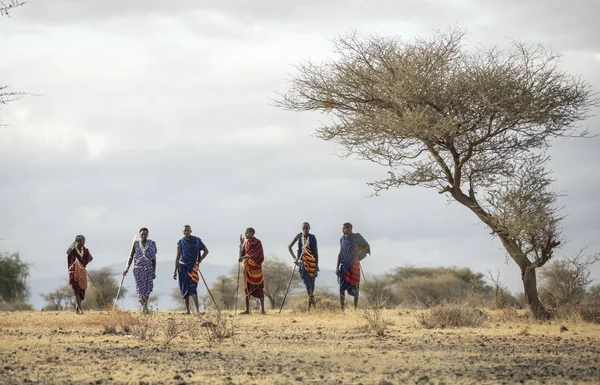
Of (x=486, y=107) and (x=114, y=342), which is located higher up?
(x=486, y=107)

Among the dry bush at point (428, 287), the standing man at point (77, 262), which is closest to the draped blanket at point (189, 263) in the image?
the standing man at point (77, 262)

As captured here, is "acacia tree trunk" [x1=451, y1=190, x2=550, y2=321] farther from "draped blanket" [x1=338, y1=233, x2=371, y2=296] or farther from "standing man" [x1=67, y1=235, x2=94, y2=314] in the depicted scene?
"standing man" [x1=67, y1=235, x2=94, y2=314]

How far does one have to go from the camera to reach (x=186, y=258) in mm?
21672

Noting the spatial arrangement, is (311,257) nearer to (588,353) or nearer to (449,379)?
(588,353)

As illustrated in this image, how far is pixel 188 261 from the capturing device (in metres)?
21.6

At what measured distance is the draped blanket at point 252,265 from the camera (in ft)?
73.3

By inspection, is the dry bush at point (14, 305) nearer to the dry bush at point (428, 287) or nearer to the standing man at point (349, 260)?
the dry bush at point (428, 287)

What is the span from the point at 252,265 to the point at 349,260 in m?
2.35

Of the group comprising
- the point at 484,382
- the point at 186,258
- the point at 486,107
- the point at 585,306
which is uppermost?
the point at 486,107

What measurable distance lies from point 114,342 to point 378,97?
27.2ft

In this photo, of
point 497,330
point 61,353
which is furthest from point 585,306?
point 61,353

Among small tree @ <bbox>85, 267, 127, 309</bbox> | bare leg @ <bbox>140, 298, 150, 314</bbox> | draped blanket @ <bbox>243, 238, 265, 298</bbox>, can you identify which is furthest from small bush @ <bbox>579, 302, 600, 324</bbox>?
small tree @ <bbox>85, 267, 127, 309</bbox>

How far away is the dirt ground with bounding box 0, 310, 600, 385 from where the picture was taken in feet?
35.1

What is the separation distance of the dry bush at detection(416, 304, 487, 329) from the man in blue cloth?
20.5ft
